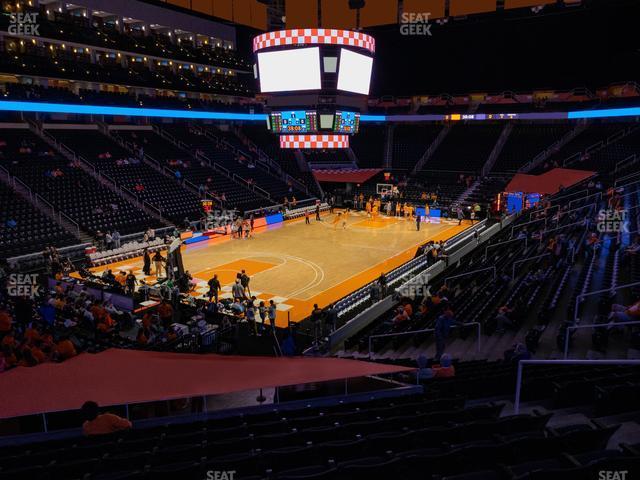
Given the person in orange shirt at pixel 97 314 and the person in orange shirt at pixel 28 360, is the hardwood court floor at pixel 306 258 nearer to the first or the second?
the person in orange shirt at pixel 97 314

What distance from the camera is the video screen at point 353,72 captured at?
18891mm

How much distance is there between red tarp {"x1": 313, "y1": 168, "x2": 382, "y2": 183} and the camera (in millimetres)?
44763

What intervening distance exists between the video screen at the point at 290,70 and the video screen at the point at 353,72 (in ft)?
3.27

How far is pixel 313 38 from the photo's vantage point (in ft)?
60.4

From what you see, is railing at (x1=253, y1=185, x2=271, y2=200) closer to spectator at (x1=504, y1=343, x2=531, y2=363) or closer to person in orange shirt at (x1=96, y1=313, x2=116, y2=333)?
person in orange shirt at (x1=96, y1=313, x2=116, y2=333)

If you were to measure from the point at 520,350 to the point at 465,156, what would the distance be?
130 feet

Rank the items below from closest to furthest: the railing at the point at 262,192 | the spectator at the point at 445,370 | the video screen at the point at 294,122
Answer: the spectator at the point at 445,370
the video screen at the point at 294,122
the railing at the point at 262,192

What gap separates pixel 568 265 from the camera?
14.9 m

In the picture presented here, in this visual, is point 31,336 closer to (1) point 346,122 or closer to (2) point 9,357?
(2) point 9,357

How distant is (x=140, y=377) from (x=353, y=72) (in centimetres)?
1565

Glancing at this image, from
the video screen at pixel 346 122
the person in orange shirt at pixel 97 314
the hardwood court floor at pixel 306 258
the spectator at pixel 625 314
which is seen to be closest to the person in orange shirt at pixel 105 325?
the person in orange shirt at pixel 97 314

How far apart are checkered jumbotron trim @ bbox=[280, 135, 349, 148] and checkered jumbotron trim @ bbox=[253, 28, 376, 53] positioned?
3534 millimetres

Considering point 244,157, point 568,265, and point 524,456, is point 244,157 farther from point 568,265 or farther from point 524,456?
point 524,456

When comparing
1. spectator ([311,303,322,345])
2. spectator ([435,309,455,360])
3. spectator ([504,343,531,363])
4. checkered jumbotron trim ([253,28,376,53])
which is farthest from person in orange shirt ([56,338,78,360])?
checkered jumbotron trim ([253,28,376,53])
